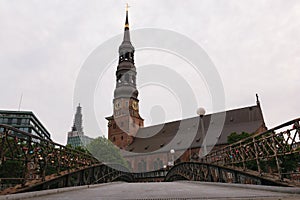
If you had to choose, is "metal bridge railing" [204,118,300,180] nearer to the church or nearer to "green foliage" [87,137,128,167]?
"green foliage" [87,137,128,167]

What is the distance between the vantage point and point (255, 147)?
23.9 feet

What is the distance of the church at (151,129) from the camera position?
51.9m

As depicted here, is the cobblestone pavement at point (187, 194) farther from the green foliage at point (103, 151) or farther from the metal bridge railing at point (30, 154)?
the green foliage at point (103, 151)

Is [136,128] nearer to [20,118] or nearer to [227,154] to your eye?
[20,118]

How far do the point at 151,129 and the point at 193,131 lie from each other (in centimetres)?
1358

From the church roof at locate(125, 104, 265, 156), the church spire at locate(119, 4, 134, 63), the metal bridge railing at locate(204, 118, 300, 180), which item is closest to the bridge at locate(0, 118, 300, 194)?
the metal bridge railing at locate(204, 118, 300, 180)

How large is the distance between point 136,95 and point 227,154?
177 ft

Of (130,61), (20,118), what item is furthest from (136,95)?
(20,118)

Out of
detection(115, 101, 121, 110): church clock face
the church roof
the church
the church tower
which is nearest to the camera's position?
the church roof

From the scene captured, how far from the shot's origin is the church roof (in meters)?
49.9

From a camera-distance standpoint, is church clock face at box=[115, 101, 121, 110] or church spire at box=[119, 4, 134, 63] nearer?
church spire at box=[119, 4, 134, 63]

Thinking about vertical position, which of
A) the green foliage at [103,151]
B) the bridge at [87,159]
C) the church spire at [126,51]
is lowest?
the bridge at [87,159]

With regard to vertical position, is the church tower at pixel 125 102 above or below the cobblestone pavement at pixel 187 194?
above

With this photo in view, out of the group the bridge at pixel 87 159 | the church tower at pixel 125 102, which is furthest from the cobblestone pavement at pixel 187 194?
the church tower at pixel 125 102
